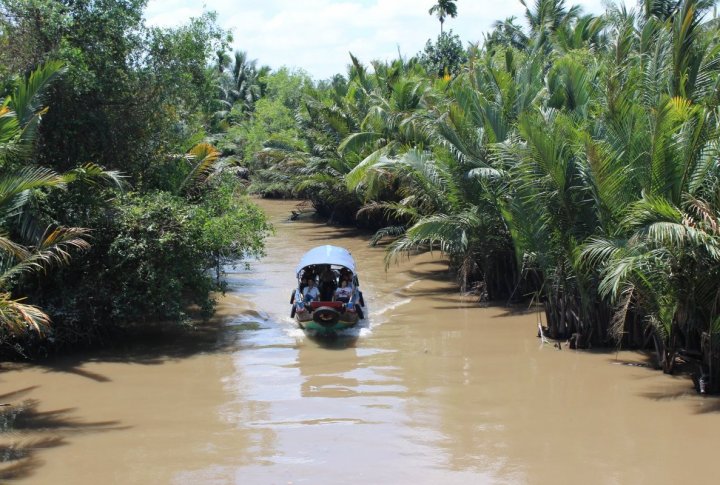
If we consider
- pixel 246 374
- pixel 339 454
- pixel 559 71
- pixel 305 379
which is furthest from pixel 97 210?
pixel 559 71

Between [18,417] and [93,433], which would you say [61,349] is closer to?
[18,417]

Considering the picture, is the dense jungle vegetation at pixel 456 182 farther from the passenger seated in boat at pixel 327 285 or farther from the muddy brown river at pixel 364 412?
the passenger seated in boat at pixel 327 285

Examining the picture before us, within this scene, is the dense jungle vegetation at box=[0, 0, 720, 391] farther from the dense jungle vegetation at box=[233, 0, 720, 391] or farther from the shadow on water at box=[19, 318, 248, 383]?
the shadow on water at box=[19, 318, 248, 383]

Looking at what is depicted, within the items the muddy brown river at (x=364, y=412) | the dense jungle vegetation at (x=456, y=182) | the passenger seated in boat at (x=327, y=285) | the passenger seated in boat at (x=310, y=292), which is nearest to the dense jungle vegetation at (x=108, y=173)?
the dense jungle vegetation at (x=456, y=182)

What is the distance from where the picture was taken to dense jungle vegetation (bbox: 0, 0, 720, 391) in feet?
33.3

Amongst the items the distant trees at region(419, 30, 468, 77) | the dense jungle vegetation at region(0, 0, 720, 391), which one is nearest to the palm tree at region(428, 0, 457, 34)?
the distant trees at region(419, 30, 468, 77)

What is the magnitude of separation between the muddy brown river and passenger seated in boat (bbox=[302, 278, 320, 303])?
0.87 metres

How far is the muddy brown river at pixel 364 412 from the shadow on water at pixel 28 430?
0.13 feet

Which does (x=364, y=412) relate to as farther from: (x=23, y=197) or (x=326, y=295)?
(x=326, y=295)

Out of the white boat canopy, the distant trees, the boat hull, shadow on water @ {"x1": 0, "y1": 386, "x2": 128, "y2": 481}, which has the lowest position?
shadow on water @ {"x1": 0, "y1": 386, "x2": 128, "y2": 481}

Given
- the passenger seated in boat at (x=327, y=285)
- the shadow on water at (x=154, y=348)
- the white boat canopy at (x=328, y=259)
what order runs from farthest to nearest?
the passenger seated in boat at (x=327, y=285)
the white boat canopy at (x=328, y=259)
the shadow on water at (x=154, y=348)

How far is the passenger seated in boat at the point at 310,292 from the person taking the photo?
15227 millimetres

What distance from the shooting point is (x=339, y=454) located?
8828 mm

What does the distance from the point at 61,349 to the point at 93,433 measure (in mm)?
4359
